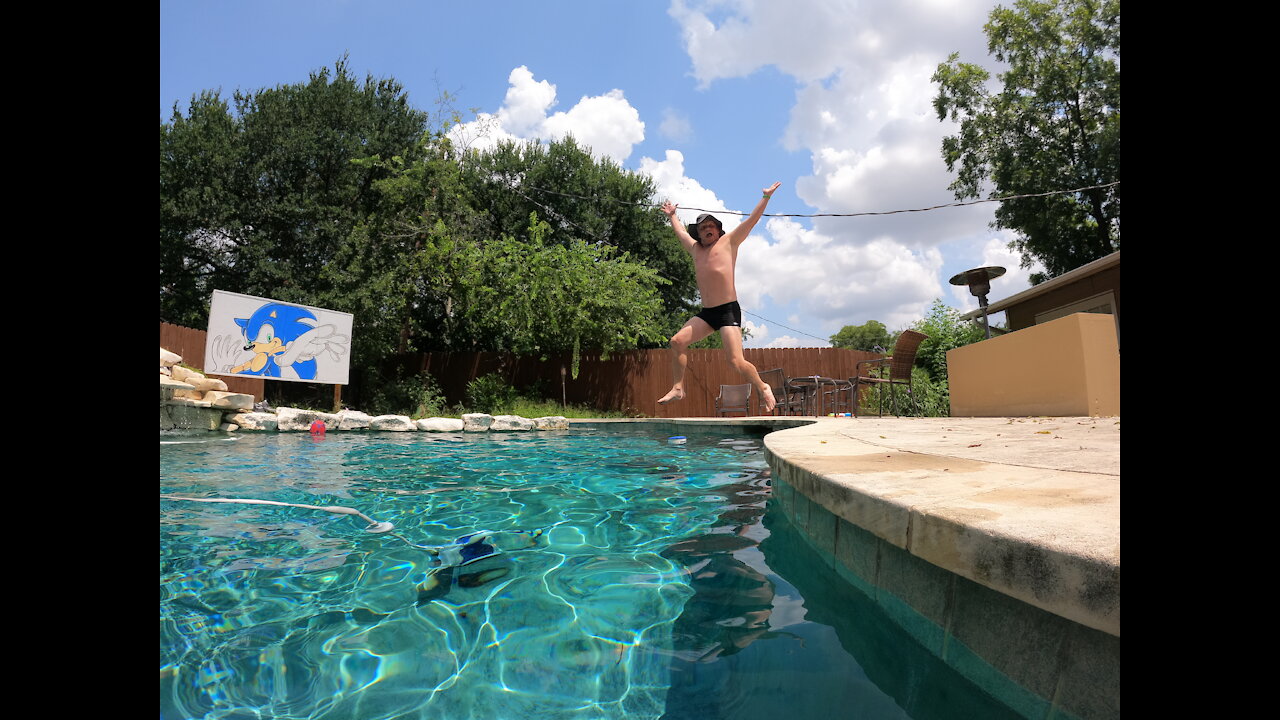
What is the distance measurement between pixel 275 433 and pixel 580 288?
24.9 feet

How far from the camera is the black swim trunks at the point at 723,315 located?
218 inches

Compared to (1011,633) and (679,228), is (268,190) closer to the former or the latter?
(679,228)

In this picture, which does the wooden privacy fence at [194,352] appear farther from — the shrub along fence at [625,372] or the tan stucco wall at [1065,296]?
the tan stucco wall at [1065,296]

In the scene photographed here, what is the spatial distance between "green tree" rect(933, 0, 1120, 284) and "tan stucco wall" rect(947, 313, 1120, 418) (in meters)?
13.3

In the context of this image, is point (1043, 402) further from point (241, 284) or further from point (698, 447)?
point (241, 284)

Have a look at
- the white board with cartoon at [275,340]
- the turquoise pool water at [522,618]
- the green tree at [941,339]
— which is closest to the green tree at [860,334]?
the green tree at [941,339]

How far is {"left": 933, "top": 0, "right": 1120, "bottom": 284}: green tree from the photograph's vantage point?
711 inches

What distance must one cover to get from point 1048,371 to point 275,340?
13111mm

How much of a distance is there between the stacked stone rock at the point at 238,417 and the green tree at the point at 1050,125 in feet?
57.4

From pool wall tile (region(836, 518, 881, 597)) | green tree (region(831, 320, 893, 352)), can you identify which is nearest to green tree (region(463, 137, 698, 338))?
pool wall tile (region(836, 518, 881, 597))

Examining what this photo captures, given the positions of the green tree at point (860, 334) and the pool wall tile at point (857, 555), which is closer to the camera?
the pool wall tile at point (857, 555)
